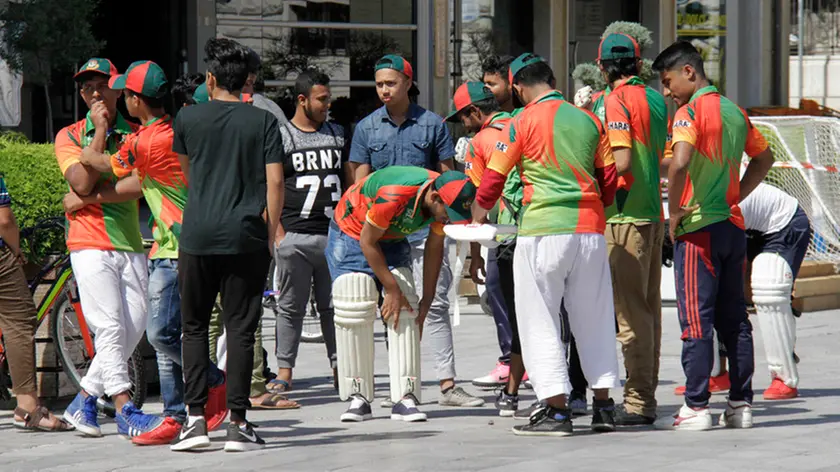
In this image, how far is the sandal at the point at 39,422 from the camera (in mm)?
7535

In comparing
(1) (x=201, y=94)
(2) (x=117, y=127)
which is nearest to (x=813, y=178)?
(1) (x=201, y=94)

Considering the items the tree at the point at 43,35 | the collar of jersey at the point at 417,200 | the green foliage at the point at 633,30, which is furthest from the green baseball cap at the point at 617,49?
the green foliage at the point at 633,30

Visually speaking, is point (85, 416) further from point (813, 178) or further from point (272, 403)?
point (813, 178)

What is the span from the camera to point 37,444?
23.5 ft

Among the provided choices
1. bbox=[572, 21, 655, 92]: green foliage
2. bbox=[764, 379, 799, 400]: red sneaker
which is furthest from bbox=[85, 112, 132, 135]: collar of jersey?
bbox=[572, 21, 655, 92]: green foliage

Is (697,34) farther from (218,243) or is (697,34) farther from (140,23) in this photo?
(218,243)

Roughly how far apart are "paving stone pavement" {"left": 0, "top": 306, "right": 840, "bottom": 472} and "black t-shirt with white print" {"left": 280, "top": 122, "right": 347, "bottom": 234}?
1032 mm

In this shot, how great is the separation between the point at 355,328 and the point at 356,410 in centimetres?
46

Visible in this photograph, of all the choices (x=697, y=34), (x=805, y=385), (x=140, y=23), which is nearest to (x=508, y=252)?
(x=805, y=385)

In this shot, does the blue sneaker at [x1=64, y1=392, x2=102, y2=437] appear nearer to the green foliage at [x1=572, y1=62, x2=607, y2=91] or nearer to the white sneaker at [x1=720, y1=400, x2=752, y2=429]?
the white sneaker at [x1=720, y1=400, x2=752, y2=429]

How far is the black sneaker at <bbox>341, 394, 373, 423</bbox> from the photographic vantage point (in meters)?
7.71

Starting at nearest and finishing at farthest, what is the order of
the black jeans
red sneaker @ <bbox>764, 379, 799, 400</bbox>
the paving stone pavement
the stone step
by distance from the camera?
the paving stone pavement < the black jeans < red sneaker @ <bbox>764, 379, 799, 400</bbox> < the stone step

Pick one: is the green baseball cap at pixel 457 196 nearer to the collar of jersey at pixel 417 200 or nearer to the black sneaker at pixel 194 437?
the collar of jersey at pixel 417 200

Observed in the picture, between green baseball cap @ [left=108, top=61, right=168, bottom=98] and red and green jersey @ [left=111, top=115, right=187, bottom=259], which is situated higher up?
green baseball cap @ [left=108, top=61, right=168, bottom=98]
